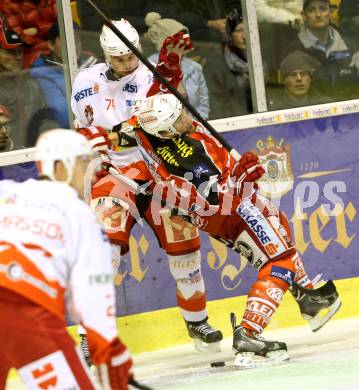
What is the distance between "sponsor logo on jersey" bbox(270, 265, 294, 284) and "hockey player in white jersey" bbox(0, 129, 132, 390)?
110 inches

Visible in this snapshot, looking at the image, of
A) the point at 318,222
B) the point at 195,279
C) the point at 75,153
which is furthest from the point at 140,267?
the point at 75,153

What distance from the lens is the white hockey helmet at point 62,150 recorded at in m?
4.26

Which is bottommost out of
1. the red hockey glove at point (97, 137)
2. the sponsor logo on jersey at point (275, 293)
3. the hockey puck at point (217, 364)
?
the hockey puck at point (217, 364)

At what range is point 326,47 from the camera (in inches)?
331

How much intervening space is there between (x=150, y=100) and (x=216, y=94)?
1229 millimetres

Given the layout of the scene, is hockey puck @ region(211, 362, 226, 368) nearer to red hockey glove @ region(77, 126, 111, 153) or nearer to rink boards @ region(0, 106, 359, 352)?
rink boards @ region(0, 106, 359, 352)

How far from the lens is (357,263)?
8.18 metres

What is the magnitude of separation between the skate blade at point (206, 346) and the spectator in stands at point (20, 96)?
157cm

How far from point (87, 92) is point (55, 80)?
0.55m

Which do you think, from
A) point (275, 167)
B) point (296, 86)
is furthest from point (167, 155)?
point (296, 86)

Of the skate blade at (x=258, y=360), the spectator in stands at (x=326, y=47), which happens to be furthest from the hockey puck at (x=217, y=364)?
the spectator in stands at (x=326, y=47)

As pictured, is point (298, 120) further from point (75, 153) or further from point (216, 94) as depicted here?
point (75, 153)

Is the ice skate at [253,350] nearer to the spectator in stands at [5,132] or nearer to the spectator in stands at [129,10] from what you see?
the spectator in stands at [5,132]

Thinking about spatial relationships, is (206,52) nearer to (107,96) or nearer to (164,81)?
(107,96)
